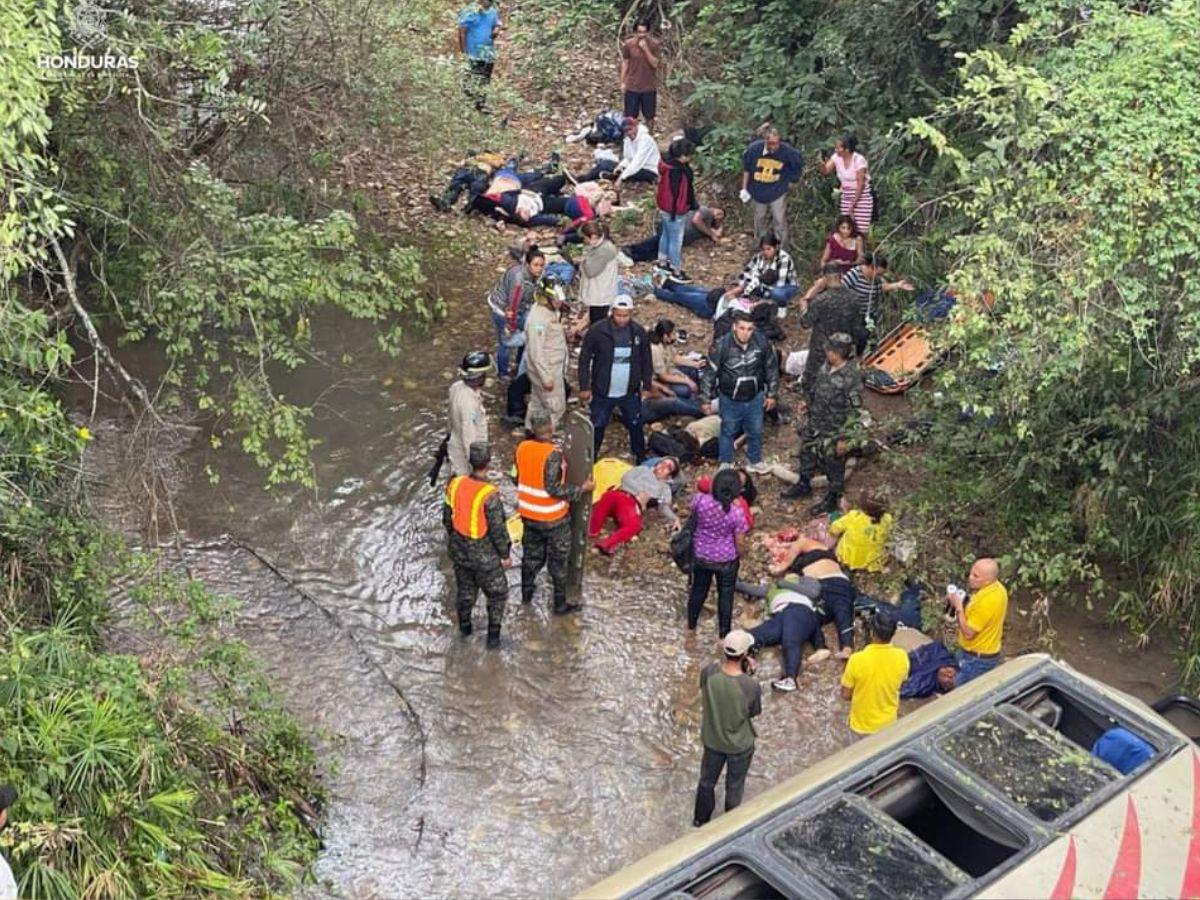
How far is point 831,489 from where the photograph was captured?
33.8 feet

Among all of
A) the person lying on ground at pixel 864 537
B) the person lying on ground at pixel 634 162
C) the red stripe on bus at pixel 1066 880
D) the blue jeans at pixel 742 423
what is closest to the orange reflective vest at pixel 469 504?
the blue jeans at pixel 742 423

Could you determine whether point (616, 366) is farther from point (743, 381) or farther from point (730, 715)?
point (730, 715)

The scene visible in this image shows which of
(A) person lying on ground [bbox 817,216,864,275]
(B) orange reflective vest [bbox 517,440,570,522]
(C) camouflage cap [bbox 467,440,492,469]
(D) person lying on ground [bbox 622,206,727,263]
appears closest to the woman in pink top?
(A) person lying on ground [bbox 817,216,864,275]

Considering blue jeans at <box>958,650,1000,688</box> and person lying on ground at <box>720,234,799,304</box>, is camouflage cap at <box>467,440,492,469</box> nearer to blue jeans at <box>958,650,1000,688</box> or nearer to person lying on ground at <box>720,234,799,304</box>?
blue jeans at <box>958,650,1000,688</box>

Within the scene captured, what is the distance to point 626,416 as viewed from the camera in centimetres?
1080

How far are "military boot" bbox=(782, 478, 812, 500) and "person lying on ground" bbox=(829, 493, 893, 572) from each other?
88cm

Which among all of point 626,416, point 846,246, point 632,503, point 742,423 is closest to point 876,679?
point 632,503

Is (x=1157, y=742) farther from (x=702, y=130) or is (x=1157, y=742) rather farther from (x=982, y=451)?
(x=702, y=130)

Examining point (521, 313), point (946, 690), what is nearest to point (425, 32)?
point (521, 313)

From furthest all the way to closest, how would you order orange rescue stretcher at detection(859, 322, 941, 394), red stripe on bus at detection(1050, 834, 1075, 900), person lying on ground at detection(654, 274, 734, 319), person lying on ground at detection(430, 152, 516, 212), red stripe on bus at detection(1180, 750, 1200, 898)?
1. person lying on ground at detection(430, 152, 516, 212)
2. person lying on ground at detection(654, 274, 734, 319)
3. orange rescue stretcher at detection(859, 322, 941, 394)
4. red stripe on bus at detection(1180, 750, 1200, 898)
5. red stripe on bus at detection(1050, 834, 1075, 900)

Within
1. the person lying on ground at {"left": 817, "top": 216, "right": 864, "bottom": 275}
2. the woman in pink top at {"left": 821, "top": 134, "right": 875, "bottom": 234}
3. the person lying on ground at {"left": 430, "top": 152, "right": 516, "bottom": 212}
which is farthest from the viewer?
the person lying on ground at {"left": 430, "top": 152, "right": 516, "bottom": 212}

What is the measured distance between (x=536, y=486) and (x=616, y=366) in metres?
1.79

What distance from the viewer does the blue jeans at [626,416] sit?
1061 cm

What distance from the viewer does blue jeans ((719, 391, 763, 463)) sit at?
34.1ft
